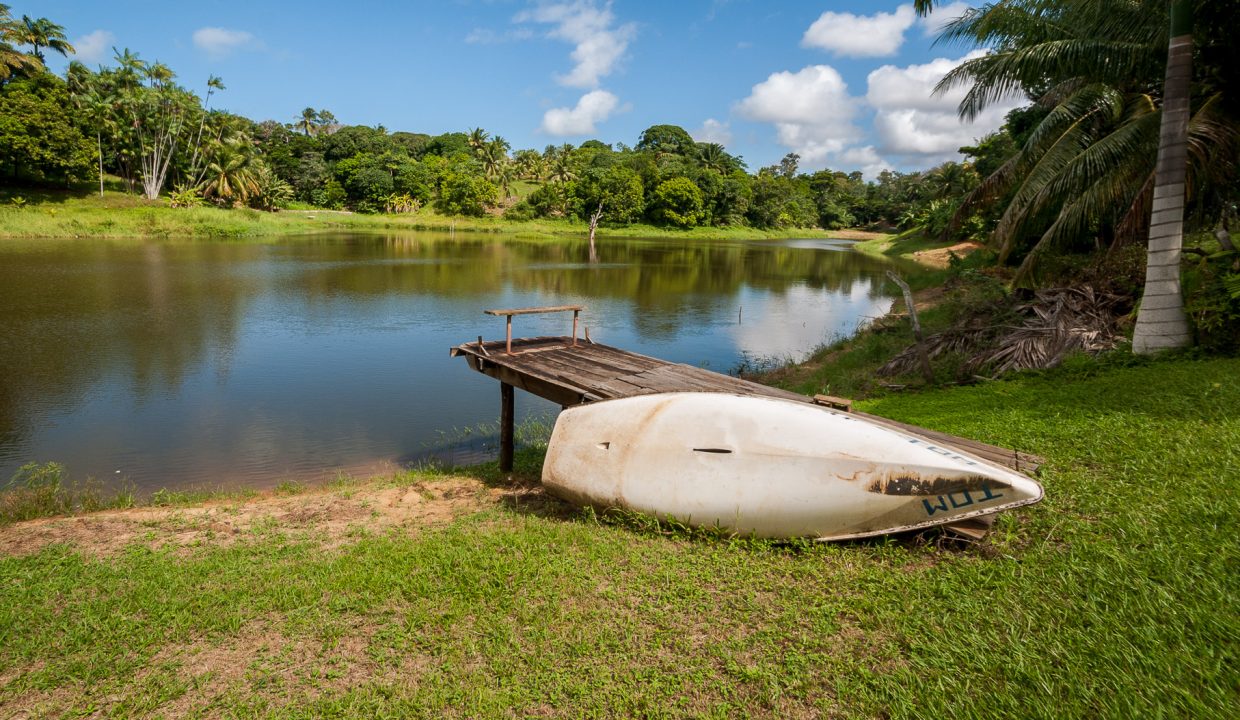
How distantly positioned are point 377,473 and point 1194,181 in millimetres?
13654

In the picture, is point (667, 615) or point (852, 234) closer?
point (667, 615)

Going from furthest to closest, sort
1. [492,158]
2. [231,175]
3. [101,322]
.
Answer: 1. [492,158]
2. [231,175]
3. [101,322]

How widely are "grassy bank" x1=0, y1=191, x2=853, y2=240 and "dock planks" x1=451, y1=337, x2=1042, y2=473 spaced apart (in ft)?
143

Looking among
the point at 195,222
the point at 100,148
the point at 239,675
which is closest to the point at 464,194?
the point at 195,222

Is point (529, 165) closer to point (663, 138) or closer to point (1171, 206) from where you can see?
point (663, 138)

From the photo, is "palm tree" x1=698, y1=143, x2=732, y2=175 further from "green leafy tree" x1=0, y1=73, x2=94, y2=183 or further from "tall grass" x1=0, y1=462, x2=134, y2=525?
"tall grass" x1=0, y1=462, x2=134, y2=525

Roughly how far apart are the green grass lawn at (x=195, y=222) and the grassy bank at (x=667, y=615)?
4561 cm

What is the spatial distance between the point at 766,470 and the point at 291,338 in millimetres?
16173

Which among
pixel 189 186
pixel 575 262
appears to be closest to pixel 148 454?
pixel 575 262

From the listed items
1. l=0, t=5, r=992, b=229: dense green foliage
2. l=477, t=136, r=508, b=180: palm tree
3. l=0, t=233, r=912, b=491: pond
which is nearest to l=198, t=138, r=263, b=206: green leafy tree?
l=0, t=5, r=992, b=229: dense green foliage

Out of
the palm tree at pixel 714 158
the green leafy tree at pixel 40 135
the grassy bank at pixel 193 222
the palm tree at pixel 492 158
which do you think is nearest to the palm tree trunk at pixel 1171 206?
the grassy bank at pixel 193 222

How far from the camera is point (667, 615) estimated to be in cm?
435

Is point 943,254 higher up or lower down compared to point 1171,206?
higher up

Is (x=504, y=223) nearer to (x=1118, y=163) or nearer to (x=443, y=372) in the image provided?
(x=443, y=372)
